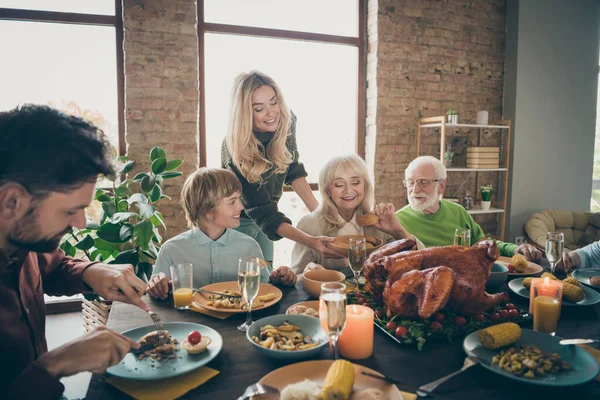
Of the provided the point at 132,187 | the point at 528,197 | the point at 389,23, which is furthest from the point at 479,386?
the point at 528,197

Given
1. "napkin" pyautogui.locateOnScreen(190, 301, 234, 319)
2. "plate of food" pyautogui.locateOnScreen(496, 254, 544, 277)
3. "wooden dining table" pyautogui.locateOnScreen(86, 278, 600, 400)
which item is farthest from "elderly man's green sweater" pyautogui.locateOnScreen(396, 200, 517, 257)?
"napkin" pyautogui.locateOnScreen(190, 301, 234, 319)

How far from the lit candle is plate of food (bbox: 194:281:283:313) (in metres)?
0.38

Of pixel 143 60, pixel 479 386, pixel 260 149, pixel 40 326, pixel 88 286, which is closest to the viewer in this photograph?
pixel 479 386

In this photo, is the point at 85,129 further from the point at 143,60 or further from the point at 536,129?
the point at 536,129

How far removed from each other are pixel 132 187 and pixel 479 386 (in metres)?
3.09

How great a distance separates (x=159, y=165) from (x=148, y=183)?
15cm

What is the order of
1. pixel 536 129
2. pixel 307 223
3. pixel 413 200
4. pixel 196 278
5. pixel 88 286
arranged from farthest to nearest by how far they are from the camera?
pixel 536 129 → pixel 413 200 → pixel 307 223 → pixel 196 278 → pixel 88 286

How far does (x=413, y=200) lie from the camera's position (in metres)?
2.62

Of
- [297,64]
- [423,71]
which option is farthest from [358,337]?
[423,71]

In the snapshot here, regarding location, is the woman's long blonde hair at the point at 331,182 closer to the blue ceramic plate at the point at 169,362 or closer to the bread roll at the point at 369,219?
the bread roll at the point at 369,219

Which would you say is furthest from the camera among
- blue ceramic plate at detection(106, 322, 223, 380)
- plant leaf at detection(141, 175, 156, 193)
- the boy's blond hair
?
plant leaf at detection(141, 175, 156, 193)

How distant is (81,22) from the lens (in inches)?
138

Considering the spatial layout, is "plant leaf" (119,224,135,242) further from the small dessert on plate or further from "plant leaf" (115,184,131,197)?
the small dessert on plate

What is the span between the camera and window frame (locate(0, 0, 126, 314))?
11.0 feet
